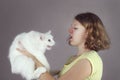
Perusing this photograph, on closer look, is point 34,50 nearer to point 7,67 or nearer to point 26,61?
point 26,61

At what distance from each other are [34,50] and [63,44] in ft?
2.98

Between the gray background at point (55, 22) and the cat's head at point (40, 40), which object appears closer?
the cat's head at point (40, 40)

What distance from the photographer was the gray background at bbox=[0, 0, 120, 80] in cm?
244

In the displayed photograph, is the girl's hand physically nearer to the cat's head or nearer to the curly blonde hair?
the cat's head

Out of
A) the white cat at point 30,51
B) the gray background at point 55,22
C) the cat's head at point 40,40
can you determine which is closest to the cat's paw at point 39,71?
the white cat at point 30,51

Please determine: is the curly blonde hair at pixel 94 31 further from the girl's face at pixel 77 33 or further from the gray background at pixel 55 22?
the gray background at pixel 55 22

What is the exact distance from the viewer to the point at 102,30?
1461mm

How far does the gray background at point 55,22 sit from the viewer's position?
244 centimetres

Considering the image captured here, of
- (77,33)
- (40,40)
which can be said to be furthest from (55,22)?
(77,33)

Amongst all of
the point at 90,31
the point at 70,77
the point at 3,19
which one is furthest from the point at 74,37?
the point at 3,19

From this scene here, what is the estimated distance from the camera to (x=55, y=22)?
2.48 m

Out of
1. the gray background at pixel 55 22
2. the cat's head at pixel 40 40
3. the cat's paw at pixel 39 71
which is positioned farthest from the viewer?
the gray background at pixel 55 22

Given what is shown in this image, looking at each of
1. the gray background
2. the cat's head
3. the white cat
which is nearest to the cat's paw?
the white cat

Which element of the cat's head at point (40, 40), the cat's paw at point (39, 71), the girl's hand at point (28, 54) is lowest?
the cat's paw at point (39, 71)
